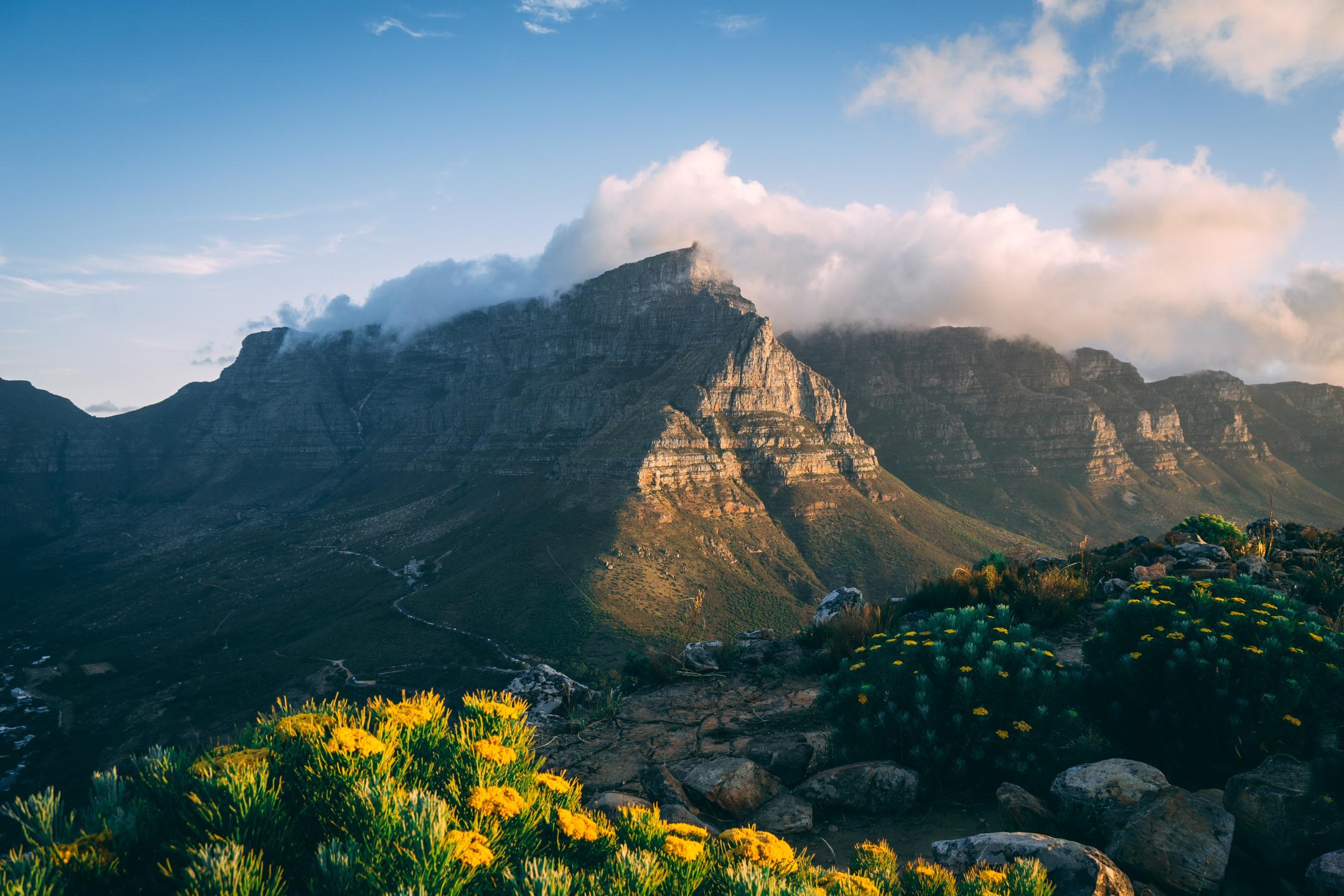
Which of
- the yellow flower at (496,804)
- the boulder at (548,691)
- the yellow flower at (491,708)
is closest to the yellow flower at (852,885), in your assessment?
the yellow flower at (496,804)

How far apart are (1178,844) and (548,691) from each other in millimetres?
16291

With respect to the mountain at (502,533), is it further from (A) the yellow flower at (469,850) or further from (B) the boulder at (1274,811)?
(A) the yellow flower at (469,850)

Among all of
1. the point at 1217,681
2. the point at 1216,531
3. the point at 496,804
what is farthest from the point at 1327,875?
the point at 1216,531

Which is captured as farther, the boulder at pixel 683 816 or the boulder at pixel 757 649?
the boulder at pixel 757 649

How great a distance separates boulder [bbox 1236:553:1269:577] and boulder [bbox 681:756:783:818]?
11904 mm

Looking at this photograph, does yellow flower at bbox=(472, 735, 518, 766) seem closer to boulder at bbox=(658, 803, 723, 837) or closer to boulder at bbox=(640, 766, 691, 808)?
boulder at bbox=(658, 803, 723, 837)

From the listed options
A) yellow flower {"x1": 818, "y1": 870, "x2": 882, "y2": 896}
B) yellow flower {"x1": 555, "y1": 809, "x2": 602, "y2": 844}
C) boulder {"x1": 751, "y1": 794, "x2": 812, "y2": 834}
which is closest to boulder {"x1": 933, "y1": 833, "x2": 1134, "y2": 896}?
yellow flower {"x1": 818, "y1": 870, "x2": 882, "y2": 896}

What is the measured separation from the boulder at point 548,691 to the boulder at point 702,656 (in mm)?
2426

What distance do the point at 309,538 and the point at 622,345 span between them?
297 feet

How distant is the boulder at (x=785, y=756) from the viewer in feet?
29.8

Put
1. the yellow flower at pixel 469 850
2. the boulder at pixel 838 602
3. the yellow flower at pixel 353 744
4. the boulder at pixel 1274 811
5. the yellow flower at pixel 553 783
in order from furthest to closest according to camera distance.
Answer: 1. the boulder at pixel 838 602
2. the boulder at pixel 1274 811
3. the yellow flower at pixel 553 783
4. the yellow flower at pixel 353 744
5. the yellow flower at pixel 469 850

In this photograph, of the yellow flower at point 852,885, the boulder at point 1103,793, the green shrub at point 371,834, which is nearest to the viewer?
the green shrub at point 371,834

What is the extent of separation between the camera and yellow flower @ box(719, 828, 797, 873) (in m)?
4.45

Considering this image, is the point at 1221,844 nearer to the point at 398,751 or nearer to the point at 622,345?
the point at 398,751
